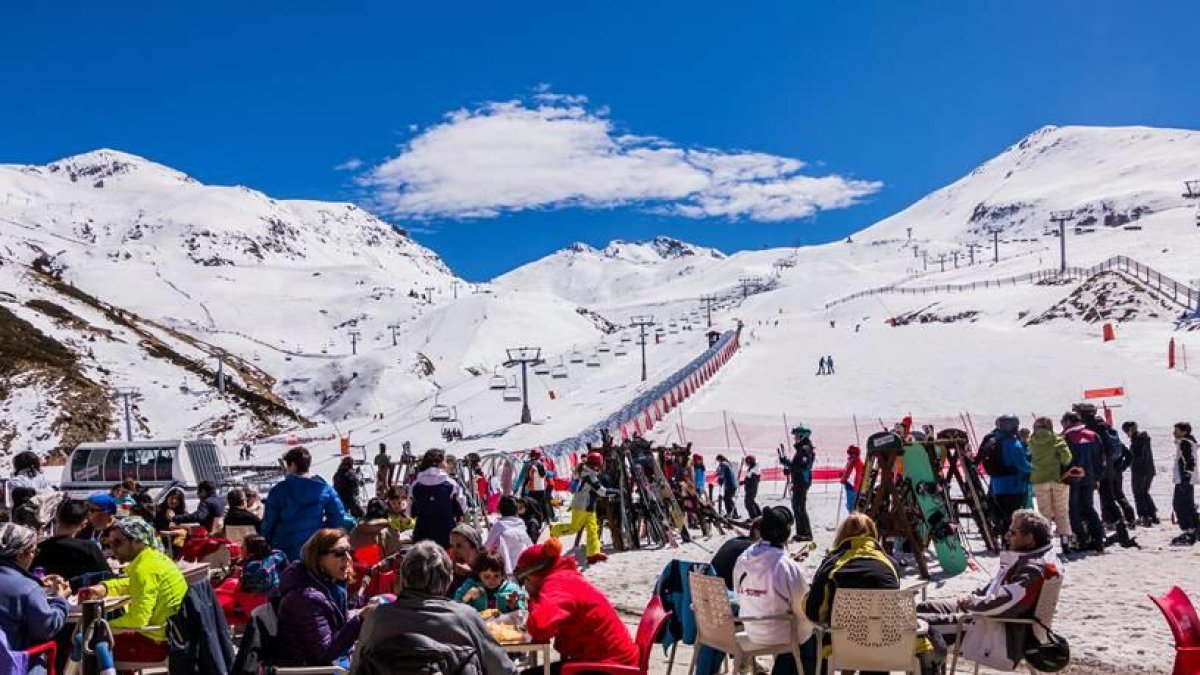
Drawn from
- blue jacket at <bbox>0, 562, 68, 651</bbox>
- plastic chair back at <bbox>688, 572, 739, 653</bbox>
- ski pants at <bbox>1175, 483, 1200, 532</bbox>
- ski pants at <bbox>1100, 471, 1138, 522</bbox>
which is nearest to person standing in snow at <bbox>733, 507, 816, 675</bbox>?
plastic chair back at <bbox>688, 572, 739, 653</bbox>

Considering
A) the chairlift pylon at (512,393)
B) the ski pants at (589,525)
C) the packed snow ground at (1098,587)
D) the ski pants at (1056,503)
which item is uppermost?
the chairlift pylon at (512,393)

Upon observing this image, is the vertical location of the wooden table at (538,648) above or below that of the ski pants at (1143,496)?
above

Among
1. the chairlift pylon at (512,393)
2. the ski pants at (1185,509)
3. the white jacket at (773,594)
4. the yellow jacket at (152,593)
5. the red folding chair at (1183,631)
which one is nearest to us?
the red folding chair at (1183,631)

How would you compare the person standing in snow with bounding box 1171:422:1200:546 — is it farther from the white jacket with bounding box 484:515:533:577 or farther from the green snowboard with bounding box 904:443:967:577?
the white jacket with bounding box 484:515:533:577

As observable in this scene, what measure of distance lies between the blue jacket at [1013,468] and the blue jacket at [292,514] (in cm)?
778

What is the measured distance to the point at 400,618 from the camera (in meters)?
4.50

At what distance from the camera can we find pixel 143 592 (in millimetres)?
5980

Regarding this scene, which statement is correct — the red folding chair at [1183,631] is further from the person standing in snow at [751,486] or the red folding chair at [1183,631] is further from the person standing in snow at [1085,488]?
the person standing in snow at [751,486]

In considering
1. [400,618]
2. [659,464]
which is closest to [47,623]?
[400,618]

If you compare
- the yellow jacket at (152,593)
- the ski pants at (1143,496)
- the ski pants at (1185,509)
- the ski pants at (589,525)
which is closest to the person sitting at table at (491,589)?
the yellow jacket at (152,593)

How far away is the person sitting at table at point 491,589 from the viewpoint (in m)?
6.55

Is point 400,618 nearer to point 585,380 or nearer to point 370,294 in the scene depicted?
point 585,380

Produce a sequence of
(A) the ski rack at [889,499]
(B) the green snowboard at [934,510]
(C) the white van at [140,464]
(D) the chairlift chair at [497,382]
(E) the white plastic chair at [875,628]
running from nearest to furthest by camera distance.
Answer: (E) the white plastic chair at [875,628] < (A) the ski rack at [889,499] < (B) the green snowboard at [934,510] < (C) the white van at [140,464] < (D) the chairlift chair at [497,382]

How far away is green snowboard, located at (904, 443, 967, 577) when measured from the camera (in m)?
11.5
